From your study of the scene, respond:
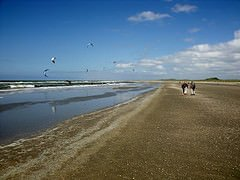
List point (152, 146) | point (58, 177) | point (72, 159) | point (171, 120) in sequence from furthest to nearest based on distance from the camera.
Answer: point (171, 120), point (152, 146), point (72, 159), point (58, 177)

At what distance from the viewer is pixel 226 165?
6.97 metres

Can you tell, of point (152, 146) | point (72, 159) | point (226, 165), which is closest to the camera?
point (226, 165)

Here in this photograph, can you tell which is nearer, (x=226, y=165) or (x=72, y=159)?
(x=226, y=165)

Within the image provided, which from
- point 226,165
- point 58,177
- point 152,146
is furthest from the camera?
point 152,146

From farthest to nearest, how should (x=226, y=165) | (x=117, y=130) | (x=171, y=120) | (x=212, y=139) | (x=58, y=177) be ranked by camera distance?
(x=171, y=120)
(x=117, y=130)
(x=212, y=139)
(x=226, y=165)
(x=58, y=177)

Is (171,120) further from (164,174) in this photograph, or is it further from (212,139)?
(164,174)

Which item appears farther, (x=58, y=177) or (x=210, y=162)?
(x=210, y=162)

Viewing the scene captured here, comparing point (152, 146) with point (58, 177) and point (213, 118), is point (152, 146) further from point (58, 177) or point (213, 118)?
point (213, 118)

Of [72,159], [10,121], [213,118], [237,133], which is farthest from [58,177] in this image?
[213,118]

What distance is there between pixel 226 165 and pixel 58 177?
4913 mm

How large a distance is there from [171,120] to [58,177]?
9.36 meters

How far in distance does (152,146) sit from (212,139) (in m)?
2.86

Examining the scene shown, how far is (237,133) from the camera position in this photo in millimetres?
10859

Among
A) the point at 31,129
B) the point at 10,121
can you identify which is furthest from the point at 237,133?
the point at 10,121
